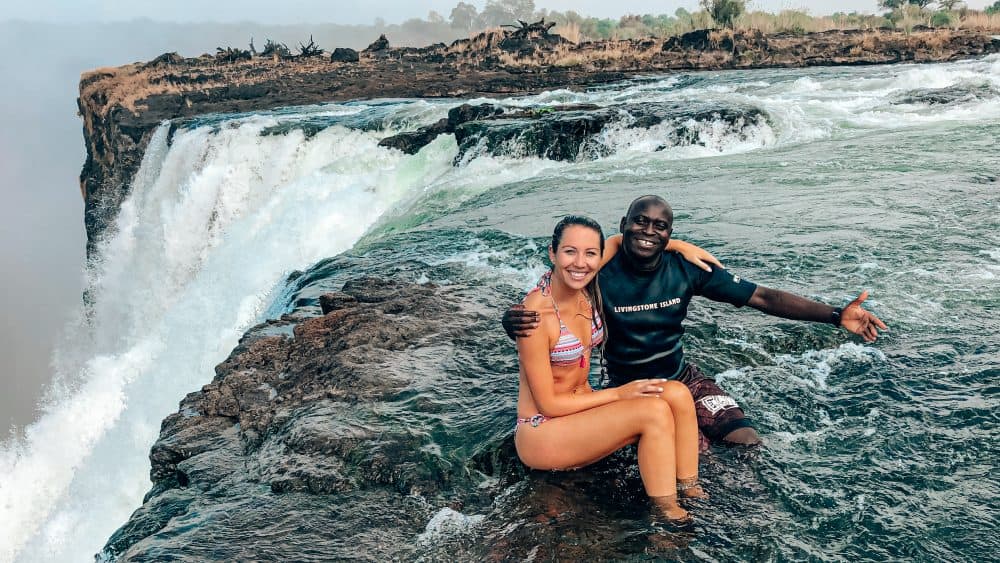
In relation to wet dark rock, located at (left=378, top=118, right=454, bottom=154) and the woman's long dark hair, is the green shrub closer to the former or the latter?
wet dark rock, located at (left=378, top=118, right=454, bottom=154)

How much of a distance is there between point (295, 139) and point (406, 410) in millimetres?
13339

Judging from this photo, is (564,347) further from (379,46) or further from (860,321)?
(379,46)

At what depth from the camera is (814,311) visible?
3.55m

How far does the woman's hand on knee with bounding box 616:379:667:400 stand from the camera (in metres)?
3.11

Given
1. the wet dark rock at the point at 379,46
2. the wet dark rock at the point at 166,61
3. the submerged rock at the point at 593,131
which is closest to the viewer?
the submerged rock at the point at 593,131

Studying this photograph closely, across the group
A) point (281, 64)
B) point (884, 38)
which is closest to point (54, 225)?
point (281, 64)

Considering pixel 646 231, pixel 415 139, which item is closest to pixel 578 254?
pixel 646 231

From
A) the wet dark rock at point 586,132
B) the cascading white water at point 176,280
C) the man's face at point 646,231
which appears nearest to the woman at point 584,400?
the man's face at point 646,231

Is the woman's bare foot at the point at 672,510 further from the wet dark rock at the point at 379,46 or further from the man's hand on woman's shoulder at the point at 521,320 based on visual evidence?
the wet dark rock at the point at 379,46

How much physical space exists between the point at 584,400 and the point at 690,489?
1.89ft

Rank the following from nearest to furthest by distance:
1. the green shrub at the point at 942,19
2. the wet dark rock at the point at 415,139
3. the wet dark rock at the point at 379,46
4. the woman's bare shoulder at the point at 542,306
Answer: the woman's bare shoulder at the point at 542,306 < the wet dark rock at the point at 415,139 < the green shrub at the point at 942,19 < the wet dark rock at the point at 379,46

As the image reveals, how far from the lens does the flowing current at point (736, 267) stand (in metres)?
3.44

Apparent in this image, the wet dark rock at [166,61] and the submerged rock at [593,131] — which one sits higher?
the wet dark rock at [166,61]

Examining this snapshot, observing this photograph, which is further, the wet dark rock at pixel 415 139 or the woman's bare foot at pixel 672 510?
the wet dark rock at pixel 415 139
